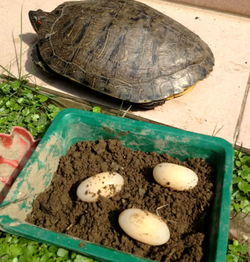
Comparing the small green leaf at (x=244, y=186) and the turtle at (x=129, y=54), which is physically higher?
the turtle at (x=129, y=54)

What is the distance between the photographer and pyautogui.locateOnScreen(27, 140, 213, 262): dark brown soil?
4.89ft

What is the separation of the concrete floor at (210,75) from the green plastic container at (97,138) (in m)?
0.56

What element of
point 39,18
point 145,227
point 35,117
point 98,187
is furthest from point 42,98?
point 145,227

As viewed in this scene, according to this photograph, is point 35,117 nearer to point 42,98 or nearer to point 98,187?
point 42,98

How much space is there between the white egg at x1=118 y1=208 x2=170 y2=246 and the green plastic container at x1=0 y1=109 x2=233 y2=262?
0.11 m

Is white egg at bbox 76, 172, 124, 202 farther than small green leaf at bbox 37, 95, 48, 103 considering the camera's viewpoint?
No

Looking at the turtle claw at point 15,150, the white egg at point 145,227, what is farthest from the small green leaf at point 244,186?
the turtle claw at point 15,150

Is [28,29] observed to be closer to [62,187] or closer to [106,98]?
[106,98]

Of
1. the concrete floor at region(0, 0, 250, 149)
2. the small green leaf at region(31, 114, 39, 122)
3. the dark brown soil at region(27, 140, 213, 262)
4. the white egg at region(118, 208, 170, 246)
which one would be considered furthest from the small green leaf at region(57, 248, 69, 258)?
the concrete floor at region(0, 0, 250, 149)

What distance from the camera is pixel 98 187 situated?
1.57 metres

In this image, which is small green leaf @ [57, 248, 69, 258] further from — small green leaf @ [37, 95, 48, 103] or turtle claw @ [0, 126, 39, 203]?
small green leaf @ [37, 95, 48, 103]

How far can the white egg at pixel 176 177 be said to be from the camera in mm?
1603

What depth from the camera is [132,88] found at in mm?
2197

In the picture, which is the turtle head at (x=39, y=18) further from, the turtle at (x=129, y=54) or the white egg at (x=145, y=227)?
the white egg at (x=145, y=227)
